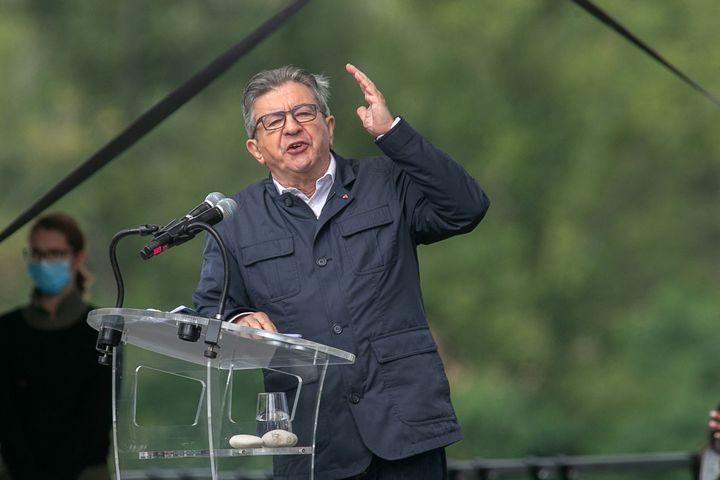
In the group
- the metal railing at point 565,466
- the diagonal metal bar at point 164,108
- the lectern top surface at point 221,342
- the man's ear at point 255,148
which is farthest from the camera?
the metal railing at point 565,466

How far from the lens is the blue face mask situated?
455 centimetres

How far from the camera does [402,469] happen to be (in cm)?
277

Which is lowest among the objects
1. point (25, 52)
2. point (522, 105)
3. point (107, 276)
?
point (107, 276)

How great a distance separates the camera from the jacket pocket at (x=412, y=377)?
2.77m

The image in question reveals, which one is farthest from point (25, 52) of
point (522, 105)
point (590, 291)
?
point (590, 291)

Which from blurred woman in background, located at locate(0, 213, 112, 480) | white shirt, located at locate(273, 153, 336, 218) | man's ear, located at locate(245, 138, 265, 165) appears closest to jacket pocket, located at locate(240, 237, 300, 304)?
white shirt, located at locate(273, 153, 336, 218)

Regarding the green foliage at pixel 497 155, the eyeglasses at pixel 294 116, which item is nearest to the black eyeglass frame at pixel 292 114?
the eyeglasses at pixel 294 116

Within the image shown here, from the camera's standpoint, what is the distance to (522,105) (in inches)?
560

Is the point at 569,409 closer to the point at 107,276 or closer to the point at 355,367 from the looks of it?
the point at 107,276

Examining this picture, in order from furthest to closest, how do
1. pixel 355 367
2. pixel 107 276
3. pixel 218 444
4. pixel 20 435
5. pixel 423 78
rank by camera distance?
pixel 423 78
pixel 107 276
pixel 20 435
pixel 355 367
pixel 218 444

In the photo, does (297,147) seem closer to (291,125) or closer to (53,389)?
(291,125)

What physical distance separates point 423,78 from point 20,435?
10438 mm

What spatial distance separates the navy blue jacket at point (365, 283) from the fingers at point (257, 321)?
0.30 feet

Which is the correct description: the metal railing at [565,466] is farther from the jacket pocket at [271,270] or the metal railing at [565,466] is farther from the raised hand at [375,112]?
the raised hand at [375,112]
